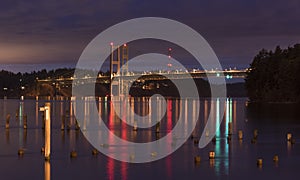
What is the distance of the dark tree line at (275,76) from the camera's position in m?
98.6

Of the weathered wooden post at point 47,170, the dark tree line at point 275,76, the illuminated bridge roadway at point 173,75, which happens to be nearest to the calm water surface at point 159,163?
the weathered wooden post at point 47,170

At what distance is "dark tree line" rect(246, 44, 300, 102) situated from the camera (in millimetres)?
98562

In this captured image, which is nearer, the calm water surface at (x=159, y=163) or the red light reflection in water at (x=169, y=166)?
the calm water surface at (x=159, y=163)

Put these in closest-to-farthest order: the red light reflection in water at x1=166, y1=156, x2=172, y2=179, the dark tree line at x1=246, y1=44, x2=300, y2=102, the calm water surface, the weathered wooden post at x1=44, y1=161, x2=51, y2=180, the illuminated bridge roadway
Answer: the weathered wooden post at x1=44, y1=161, x2=51, y2=180
the calm water surface
the red light reflection in water at x1=166, y1=156, x2=172, y2=179
the dark tree line at x1=246, y1=44, x2=300, y2=102
the illuminated bridge roadway

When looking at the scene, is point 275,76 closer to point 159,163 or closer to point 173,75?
point 173,75

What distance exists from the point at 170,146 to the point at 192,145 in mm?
1257

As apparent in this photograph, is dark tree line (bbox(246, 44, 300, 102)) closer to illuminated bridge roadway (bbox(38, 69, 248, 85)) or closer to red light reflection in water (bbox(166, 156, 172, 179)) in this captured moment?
illuminated bridge roadway (bbox(38, 69, 248, 85))

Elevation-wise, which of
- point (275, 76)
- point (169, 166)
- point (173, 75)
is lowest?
point (169, 166)

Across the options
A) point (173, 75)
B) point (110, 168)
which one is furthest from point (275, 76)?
point (110, 168)

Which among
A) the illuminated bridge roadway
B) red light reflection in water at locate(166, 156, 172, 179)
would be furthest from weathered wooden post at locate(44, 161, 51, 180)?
the illuminated bridge roadway

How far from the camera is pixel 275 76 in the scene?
105 m

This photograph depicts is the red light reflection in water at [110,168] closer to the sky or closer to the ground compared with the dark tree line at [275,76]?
closer to the ground

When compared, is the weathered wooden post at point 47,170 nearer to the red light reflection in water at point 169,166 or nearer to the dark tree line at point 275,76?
the red light reflection in water at point 169,166

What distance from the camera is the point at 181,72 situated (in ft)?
451
